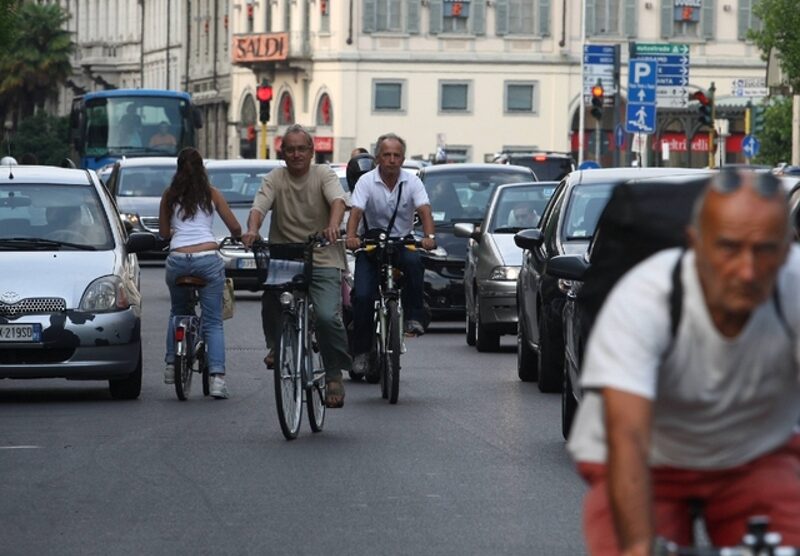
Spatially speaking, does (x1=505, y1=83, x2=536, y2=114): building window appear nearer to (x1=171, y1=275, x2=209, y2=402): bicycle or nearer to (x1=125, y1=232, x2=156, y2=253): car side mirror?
(x1=125, y1=232, x2=156, y2=253): car side mirror

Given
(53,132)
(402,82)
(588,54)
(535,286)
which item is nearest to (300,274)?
(535,286)

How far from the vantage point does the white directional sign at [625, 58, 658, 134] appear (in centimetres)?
4069

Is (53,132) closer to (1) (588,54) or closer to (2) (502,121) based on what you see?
(2) (502,121)

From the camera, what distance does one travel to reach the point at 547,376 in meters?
16.3

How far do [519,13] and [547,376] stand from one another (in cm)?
8118

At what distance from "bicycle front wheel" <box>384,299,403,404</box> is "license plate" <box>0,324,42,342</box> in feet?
7.43

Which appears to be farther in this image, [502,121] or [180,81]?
[180,81]

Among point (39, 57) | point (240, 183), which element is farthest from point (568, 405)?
point (39, 57)

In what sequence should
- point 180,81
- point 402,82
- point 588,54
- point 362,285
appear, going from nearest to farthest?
point 362,285 < point 588,54 < point 402,82 < point 180,81

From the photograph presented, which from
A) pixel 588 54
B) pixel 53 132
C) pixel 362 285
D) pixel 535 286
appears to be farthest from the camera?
pixel 53 132

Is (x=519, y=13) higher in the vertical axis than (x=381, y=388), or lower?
higher

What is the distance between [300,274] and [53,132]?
297ft

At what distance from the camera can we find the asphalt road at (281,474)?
9.18m

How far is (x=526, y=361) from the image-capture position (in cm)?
1770
